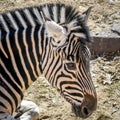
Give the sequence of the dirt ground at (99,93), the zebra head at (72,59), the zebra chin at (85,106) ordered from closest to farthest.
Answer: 1. the zebra head at (72,59)
2. the zebra chin at (85,106)
3. the dirt ground at (99,93)

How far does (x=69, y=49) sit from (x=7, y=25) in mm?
773

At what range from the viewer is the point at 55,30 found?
4.06m

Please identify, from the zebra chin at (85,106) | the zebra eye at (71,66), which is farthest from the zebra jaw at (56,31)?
the zebra chin at (85,106)

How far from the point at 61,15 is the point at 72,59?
1.77 ft

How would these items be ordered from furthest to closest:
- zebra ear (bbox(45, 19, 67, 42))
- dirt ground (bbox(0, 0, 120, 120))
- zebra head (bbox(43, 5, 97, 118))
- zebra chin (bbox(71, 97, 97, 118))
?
dirt ground (bbox(0, 0, 120, 120)) < zebra chin (bbox(71, 97, 97, 118)) < zebra head (bbox(43, 5, 97, 118)) < zebra ear (bbox(45, 19, 67, 42))

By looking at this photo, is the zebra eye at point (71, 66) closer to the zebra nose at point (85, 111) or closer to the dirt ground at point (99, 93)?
the zebra nose at point (85, 111)

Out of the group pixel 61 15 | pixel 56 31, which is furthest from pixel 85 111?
pixel 61 15

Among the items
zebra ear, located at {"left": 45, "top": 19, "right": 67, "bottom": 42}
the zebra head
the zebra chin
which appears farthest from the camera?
the zebra chin

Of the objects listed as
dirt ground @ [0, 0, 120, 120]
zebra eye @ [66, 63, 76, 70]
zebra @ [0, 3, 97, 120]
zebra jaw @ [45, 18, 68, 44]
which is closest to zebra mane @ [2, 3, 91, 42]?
zebra @ [0, 3, 97, 120]

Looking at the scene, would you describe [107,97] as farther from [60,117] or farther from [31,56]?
[31,56]

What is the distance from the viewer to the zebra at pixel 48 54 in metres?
4.16

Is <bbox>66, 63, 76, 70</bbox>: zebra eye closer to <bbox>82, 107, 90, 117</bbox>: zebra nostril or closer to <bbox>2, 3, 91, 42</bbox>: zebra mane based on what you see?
<bbox>2, 3, 91, 42</bbox>: zebra mane

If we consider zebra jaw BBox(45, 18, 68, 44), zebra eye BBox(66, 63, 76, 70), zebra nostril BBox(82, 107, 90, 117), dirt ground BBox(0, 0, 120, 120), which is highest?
zebra jaw BBox(45, 18, 68, 44)

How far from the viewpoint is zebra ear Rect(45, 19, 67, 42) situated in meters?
3.99
